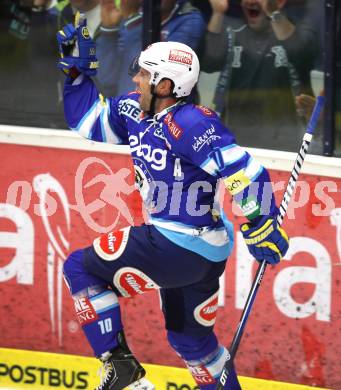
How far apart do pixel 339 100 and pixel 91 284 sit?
156 cm

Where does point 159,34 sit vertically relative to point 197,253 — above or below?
above

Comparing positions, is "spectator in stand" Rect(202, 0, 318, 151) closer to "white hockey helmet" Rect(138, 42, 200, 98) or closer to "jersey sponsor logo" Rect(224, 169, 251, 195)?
"white hockey helmet" Rect(138, 42, 200, 98)

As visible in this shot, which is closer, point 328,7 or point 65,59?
point 65,59

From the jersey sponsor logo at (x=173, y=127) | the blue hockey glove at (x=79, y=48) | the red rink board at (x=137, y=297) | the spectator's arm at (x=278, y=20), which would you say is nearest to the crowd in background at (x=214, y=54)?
the spectator's arm at (x=278, y=20)

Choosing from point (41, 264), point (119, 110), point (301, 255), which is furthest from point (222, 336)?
point (119, 110)

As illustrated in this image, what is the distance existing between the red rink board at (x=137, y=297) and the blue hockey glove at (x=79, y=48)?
979 mm

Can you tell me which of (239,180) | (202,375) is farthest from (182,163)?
(202,375)

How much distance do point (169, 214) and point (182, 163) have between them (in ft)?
0.74

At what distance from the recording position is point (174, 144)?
4.79m

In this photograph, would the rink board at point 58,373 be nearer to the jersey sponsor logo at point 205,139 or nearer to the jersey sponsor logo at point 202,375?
the jersey sponsor logo at point 202,375

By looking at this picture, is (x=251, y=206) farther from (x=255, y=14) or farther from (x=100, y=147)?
(x=100, y=147)

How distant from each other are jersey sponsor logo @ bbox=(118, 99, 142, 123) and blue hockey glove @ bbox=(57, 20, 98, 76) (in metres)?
0.20

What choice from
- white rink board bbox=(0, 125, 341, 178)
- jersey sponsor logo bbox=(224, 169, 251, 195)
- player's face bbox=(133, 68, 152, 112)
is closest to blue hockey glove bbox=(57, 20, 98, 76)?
player's face bbox=(133, 68, 152, 112)

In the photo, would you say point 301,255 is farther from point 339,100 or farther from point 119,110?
point 119,110
